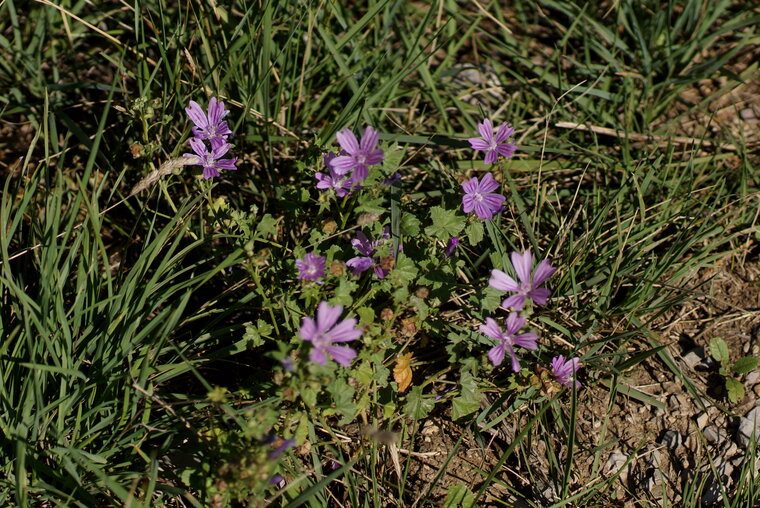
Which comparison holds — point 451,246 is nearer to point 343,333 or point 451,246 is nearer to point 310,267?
point 310,267

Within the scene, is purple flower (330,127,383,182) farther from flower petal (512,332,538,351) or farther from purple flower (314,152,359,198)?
flower petal (512,332,538,351)

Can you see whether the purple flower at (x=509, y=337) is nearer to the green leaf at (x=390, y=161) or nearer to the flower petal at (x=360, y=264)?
the flower petal at (x=360, y=264)

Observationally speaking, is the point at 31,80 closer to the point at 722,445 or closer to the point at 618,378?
the point at 618,378

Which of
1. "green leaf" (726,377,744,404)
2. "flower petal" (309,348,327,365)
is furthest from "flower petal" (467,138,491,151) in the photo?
"green leaf" (726,377,744,404)

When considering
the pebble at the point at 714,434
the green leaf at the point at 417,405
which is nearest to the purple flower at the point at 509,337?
the green leaf at the point at 417,405

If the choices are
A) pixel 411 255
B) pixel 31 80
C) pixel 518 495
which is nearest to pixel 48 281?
pixel 411 255

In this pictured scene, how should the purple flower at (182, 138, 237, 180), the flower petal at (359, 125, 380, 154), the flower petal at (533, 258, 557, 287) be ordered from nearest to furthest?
the flower petal at (359, 125, 380, 154) → the flower petal at (533, 258, 557, 287) → the purple flower at (182, 138, 237, 180)

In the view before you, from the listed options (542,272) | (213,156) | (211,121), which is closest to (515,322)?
(542,272)
